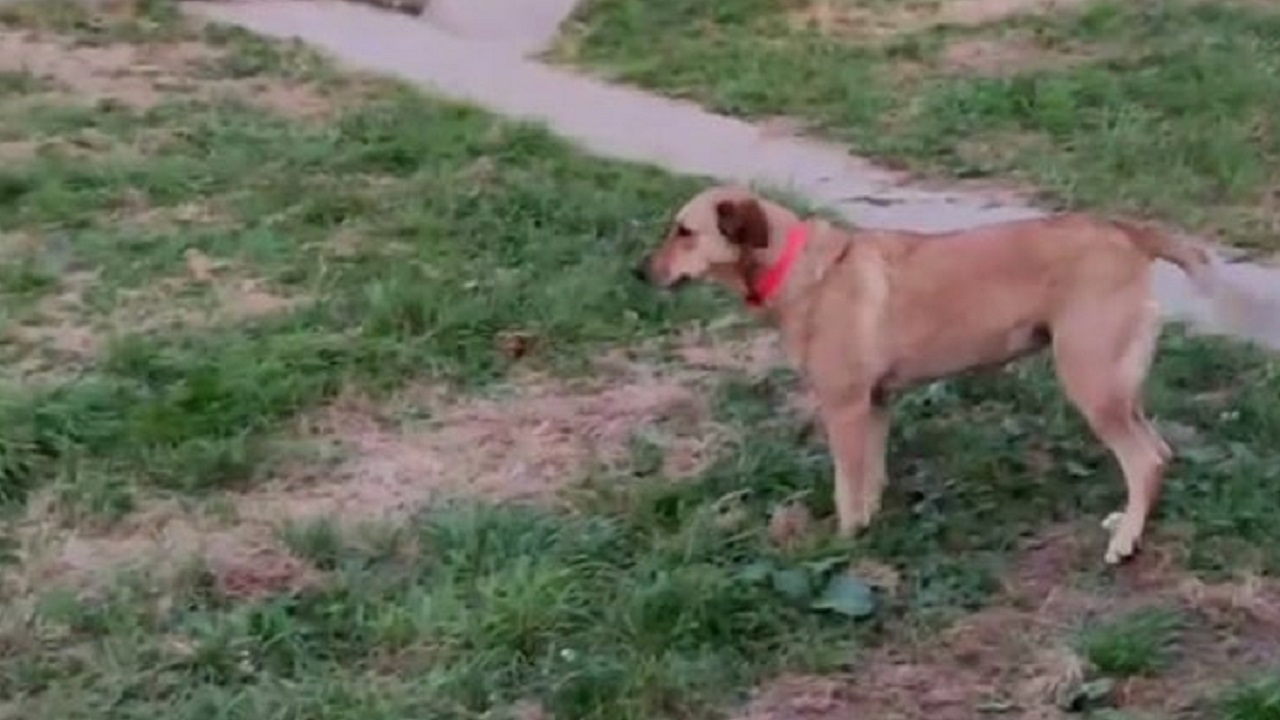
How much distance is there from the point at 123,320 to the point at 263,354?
0.59 metres

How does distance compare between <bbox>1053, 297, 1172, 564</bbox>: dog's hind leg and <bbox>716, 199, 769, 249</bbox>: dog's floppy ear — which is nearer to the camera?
<bbox>1053, 297, 1172, 564</bbox>: dog's hind leg

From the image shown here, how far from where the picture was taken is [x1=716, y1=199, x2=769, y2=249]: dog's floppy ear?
556 cm

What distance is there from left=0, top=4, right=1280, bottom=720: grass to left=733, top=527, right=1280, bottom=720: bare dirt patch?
12 mm

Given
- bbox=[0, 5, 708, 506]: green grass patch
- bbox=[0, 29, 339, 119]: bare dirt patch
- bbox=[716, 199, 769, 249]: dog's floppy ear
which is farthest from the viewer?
bbox=[0, 29, 339, 119]: bare dirt patch

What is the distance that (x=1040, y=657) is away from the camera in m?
4.88

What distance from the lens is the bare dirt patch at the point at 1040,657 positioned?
471cm

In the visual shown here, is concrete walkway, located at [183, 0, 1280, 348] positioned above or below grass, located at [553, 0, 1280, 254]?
below

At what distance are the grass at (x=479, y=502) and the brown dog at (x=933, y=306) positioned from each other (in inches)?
7.3

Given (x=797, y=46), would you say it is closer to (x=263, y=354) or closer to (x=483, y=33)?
(x=483, y=33)

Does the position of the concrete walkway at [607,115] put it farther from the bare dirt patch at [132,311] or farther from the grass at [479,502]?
the bare dirt patch at [132,311]

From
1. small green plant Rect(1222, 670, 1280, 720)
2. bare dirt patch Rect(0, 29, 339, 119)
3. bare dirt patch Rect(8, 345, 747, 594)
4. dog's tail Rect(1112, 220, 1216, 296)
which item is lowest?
bare dirt patch Rect(0, 29, 339, 119)

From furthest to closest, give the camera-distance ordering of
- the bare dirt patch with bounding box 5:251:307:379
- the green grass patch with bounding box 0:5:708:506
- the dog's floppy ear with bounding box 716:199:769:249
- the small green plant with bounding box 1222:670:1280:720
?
the bare dirt patch with bounding box 5:251:307:379, the green grass patch with bounding box 0:5:708:506, the dog's floppy ear with bounding box 716:199:769:249, the small green plant with bounding box 1222:670:1280:720

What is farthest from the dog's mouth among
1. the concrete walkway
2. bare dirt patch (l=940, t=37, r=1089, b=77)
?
bare dirt patch (l=940, t=37, r=1089, b=77)

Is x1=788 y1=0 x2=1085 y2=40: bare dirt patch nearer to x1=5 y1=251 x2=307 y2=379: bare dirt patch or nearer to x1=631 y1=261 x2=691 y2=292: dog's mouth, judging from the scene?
x1=5 y1=251 x2=307 y2=379: bare dirt patch
